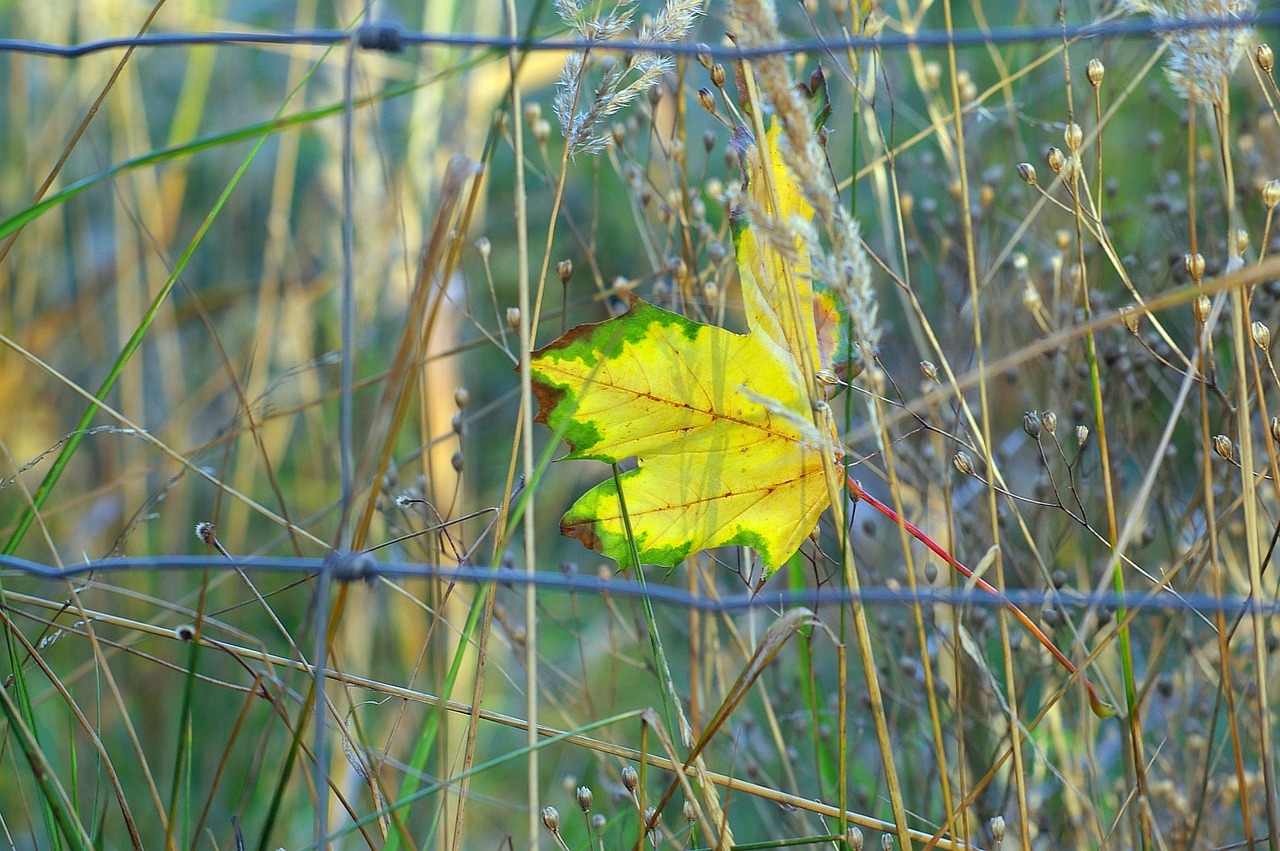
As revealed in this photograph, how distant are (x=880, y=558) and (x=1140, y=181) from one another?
41.0 inches

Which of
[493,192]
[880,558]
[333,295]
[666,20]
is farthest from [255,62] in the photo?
[666,20]

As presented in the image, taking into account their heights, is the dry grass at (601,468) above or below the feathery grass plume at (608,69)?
below

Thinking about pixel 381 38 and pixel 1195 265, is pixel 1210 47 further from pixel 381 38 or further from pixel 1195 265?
pixel 381 38

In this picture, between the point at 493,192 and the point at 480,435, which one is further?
the point at 493,192

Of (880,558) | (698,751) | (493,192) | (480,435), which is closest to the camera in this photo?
(698,751)

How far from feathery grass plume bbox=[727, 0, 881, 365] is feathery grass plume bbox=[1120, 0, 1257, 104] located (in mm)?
203

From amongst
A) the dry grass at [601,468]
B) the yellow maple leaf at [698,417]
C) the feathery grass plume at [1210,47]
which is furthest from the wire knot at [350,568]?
the feathery grass plume at [1210,47]

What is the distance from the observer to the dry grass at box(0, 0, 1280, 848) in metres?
0.53

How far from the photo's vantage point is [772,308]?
1.83ft

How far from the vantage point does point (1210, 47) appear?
47 cm

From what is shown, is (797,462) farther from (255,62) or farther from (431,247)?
(255,62)

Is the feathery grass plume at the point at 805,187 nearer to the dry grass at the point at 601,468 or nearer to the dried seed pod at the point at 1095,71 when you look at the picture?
the dry grass at the point at 601,468

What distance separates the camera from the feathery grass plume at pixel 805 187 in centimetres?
41

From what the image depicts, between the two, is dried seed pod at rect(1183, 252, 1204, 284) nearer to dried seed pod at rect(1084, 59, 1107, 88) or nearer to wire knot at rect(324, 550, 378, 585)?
dried seed pod at rect(1084, 59, 1107, 88)
